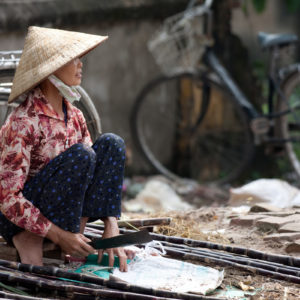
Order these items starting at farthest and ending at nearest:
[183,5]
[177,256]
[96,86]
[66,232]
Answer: [183,5]
[96,86]
[177,256]
[66,232]

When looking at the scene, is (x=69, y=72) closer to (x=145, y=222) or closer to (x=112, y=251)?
(x=112, y=251)

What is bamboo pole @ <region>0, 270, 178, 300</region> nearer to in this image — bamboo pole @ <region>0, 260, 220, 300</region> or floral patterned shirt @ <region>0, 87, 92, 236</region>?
bamboo pole @ <region>0, 260, 220, 300</region>

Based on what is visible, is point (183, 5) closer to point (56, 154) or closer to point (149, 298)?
point (56, 154)

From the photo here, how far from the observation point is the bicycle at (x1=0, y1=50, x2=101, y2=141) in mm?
3576

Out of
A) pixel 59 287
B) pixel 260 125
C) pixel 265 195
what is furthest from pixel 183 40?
pixel 59 287

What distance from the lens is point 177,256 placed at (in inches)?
131

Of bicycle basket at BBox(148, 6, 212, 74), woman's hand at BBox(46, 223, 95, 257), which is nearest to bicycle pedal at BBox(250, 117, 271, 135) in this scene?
bicycle basket at BBox(148, 6, 212, 74)

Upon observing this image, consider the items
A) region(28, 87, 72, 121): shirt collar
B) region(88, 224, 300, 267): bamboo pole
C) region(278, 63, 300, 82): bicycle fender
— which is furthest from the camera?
region(278, 63, 300, 82): bicycle fender

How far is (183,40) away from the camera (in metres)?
6.32

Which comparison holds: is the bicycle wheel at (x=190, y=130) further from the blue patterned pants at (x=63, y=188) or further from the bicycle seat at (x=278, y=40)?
the blue patterned pants at (x=63, y=188)

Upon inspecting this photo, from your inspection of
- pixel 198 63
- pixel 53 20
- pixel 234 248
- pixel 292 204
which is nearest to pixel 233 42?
pixel 198 63

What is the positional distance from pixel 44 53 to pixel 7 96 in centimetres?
73

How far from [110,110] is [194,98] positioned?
3.12ft

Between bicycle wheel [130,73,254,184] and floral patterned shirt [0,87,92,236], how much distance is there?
3822 millimetres
